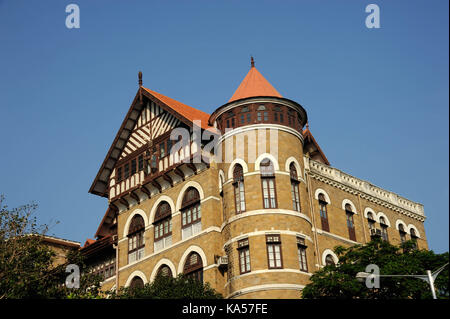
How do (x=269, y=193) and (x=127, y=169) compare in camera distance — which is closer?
(x=269, y=193)

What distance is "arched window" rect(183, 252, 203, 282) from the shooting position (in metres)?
38.6

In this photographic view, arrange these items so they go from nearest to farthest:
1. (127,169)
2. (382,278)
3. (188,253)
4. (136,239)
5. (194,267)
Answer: (382,278) → (194,267) → (188,253) → (136,239) → (127,169)

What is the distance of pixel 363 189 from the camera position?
1790 inches

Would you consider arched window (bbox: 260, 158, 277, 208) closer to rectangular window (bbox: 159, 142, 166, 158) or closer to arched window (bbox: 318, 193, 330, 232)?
arched window (bbox: 318, 193, 330, 232)

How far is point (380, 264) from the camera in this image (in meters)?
32.5

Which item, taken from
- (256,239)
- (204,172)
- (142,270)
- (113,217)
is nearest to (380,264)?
(256,239)

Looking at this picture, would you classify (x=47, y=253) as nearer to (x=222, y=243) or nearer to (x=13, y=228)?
(x=13, y=228)

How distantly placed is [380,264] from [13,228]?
17979 mm

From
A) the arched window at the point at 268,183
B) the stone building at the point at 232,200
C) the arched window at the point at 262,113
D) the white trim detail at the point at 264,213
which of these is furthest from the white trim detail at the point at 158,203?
the arched window at the point at 262,113

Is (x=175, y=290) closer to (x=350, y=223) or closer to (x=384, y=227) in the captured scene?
(x=350, y=223)

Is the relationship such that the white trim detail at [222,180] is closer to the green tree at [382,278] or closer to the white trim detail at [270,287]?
the white trim detail at [270,287]

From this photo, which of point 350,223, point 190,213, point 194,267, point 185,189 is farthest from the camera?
point 350,223

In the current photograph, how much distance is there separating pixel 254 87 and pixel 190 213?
859 centimetres

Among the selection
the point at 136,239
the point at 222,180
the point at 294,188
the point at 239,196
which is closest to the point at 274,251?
the point at 239,196
